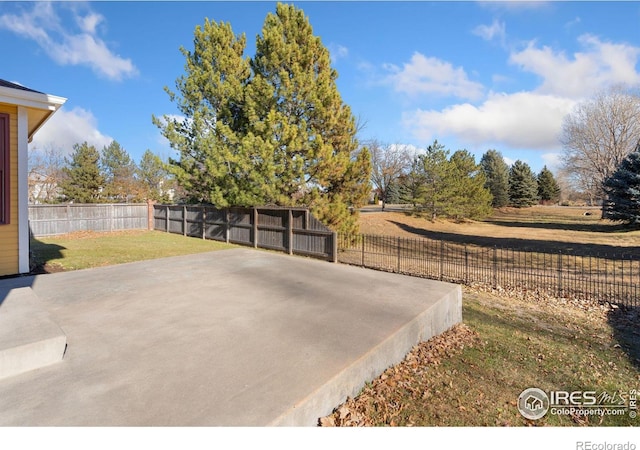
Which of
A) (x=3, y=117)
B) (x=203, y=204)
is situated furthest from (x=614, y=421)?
(x=203, y=204)

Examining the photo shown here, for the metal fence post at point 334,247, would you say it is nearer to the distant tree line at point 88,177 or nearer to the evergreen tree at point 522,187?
the distant tree line at point 88,177

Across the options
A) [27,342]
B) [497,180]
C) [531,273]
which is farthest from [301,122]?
[497,180]

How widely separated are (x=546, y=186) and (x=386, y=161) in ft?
87.1

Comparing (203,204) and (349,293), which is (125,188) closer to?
(203,204)

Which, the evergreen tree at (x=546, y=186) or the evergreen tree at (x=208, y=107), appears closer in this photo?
the evergreen tree at (x=208, y=107)

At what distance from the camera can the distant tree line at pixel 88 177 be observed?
2366 cm

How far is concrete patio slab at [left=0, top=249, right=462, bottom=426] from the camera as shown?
6.48 feet

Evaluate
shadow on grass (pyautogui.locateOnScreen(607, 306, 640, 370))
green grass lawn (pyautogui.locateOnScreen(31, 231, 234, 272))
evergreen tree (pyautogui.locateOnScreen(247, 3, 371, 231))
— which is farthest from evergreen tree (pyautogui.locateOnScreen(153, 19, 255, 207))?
shadow on grass (pyautogui.locateOnScreen(607, 306, 640, 370))

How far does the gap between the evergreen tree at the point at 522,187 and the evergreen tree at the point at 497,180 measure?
1.19m

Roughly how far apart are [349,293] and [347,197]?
24.3ft
